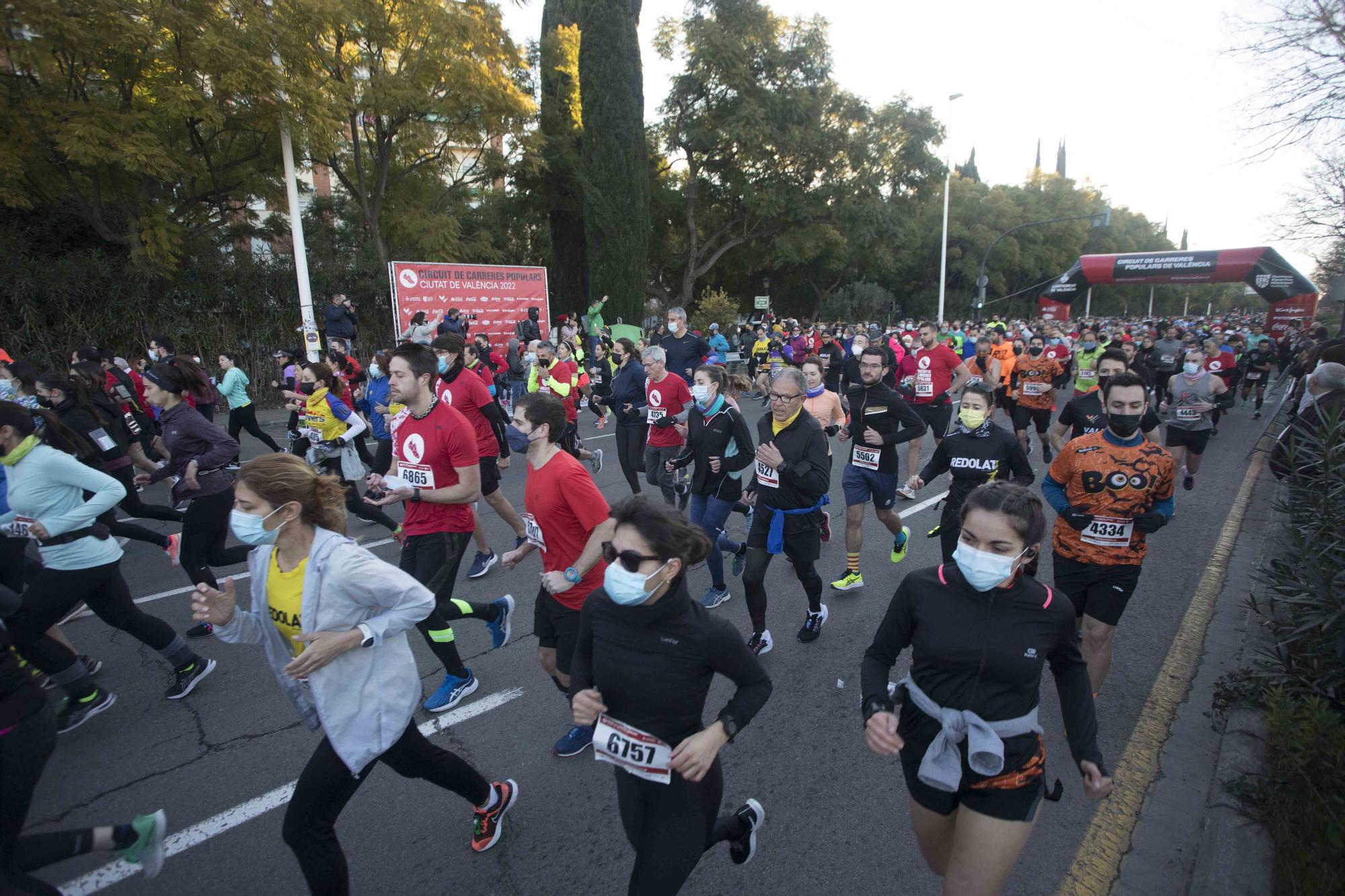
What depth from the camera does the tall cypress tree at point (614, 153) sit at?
2370 centimetres

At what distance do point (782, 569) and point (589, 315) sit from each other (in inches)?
685

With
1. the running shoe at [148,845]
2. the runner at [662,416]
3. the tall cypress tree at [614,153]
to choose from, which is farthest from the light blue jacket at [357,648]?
the tall cypress tree at [614,153]

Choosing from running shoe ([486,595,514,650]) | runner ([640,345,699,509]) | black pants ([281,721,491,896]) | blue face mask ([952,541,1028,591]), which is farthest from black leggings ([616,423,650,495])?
blue face mask ([952,541,1028,591])

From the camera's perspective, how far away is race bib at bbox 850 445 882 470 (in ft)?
20.0

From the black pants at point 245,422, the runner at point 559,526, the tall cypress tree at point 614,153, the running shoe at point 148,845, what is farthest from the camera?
the tall cypress tree at point 614,153

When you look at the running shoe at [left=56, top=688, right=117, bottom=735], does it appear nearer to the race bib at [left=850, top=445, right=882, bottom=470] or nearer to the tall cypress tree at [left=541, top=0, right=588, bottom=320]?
the race bib at [left=850, top=445, right=882, bottom=470]

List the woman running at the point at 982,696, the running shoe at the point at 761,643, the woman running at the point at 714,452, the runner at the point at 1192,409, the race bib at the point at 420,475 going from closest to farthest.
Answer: the woman running at the point at 982,696 → the race bib at the point at 420,475 → the running shoe at the point at 761,643 → the woman running at the point at 714,452 → the runner at the point at 1192,409

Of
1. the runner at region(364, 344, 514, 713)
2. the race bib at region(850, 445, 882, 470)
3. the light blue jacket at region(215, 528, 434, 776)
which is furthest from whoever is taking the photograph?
the race bib at region(850, 445, 882, 470)

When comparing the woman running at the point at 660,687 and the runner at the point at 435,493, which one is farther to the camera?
the runner at the point at 435,493

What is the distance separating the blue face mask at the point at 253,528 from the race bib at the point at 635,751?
4.77 feet

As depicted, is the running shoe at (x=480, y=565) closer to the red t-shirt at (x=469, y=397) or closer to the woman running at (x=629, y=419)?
the red t-shirt at (x=469, y=397)

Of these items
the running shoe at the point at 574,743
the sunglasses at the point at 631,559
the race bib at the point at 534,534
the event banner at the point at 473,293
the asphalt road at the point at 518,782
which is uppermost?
the event banner at the point at 473,293

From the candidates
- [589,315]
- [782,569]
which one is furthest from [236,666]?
[589,315]

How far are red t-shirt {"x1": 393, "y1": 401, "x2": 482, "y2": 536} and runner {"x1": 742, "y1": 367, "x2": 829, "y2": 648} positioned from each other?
187cm
